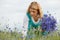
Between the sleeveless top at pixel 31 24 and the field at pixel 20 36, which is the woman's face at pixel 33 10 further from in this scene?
the field at pixel 20 36

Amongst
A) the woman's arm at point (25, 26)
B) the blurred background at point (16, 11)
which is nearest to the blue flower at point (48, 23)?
the blurred background at point (16, 11)

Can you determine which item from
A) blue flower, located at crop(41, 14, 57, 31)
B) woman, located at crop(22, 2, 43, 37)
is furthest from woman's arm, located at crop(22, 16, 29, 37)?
blue flower, located at crop(41, 14, 57, 31)

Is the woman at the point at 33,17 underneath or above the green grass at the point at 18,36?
above

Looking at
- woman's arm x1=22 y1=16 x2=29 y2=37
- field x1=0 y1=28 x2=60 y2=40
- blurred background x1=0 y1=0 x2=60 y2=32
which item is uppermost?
blurred background x1=0 y1=0 x2=60 y2=32

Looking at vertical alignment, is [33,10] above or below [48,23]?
above

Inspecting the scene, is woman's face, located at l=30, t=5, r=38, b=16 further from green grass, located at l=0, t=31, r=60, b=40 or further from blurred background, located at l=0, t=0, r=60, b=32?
green grass, located at l=0, t=31, r=60, b=40

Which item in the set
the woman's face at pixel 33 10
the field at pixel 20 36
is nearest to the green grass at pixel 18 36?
the field at pixel 20 36

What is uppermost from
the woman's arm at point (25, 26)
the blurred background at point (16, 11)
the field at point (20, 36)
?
the blurred background at point (16, 11)

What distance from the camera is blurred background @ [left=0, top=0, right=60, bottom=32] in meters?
1.27

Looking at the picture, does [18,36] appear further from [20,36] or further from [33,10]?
[33,10]

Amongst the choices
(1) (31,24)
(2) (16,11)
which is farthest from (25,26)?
(2) (16,11)

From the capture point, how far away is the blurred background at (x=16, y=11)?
4.18 ft

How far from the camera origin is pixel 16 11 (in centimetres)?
129

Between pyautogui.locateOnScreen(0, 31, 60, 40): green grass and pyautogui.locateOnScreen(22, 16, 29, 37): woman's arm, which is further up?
pyautogui.locateOnScreen(22, 16, 29, 37): woman's arm
